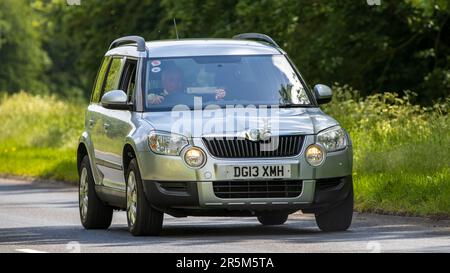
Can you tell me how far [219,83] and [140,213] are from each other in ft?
5.45

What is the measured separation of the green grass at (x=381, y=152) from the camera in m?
18.8

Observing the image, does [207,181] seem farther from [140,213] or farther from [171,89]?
[171,89]

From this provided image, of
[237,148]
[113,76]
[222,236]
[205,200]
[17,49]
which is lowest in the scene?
[17,49]

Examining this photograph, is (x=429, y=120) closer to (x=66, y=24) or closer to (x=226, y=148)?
(x=226, y=148)

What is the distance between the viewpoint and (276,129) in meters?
15.1

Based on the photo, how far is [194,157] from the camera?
1493cm

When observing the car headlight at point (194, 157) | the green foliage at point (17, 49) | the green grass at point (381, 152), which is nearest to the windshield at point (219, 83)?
the car headlight at point (194, 157)

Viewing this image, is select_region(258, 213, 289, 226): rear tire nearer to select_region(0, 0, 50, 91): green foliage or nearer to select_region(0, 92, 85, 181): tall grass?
select_region(0, 92, 85, 181): tall grass

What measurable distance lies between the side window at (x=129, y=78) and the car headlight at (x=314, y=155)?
2178mm

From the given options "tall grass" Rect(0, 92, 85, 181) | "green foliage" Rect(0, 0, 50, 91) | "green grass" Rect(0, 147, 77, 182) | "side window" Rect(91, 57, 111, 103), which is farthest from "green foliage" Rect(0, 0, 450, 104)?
"green foliage" Rect(0, 0, 50, 91)

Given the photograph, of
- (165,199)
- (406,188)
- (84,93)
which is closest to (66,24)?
(406,188)

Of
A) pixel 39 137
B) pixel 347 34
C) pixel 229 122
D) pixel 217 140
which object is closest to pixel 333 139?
pixel 229 122

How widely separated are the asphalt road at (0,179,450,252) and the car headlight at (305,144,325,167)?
0.67 metres

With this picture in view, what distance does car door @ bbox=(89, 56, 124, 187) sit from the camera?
54.1 ft
